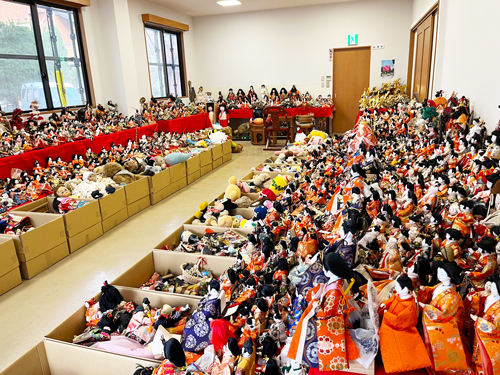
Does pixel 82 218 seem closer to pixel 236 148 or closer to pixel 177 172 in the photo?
pixel 177 172

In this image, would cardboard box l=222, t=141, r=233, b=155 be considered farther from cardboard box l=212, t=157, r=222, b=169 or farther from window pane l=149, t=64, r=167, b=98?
window pane l=149, t=64, r=167, b=98

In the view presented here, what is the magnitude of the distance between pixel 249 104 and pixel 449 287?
8.15 meters

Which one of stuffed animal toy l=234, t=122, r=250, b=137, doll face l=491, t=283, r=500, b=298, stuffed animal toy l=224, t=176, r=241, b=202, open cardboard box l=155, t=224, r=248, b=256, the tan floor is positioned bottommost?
the tan floor

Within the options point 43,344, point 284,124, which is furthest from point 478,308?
point 284,124

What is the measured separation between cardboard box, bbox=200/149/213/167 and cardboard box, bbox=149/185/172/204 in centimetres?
101

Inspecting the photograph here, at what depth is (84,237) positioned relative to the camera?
3.26 m

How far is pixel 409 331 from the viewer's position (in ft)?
3.77

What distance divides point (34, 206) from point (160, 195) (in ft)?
4.63

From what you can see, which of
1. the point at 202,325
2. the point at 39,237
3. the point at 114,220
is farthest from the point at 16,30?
the point at 202,325

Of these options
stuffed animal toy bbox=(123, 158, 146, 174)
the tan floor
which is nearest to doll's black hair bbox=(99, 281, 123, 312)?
the tan floor

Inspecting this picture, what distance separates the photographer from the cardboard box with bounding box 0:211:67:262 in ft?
8.73

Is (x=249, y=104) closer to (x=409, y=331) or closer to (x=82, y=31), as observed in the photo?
(x=82, y=31)

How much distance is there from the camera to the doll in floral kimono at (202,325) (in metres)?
1.61

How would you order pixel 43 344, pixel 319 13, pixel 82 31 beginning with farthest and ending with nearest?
pixel 319 13 → pixel 82 31 → pixel 43 344
